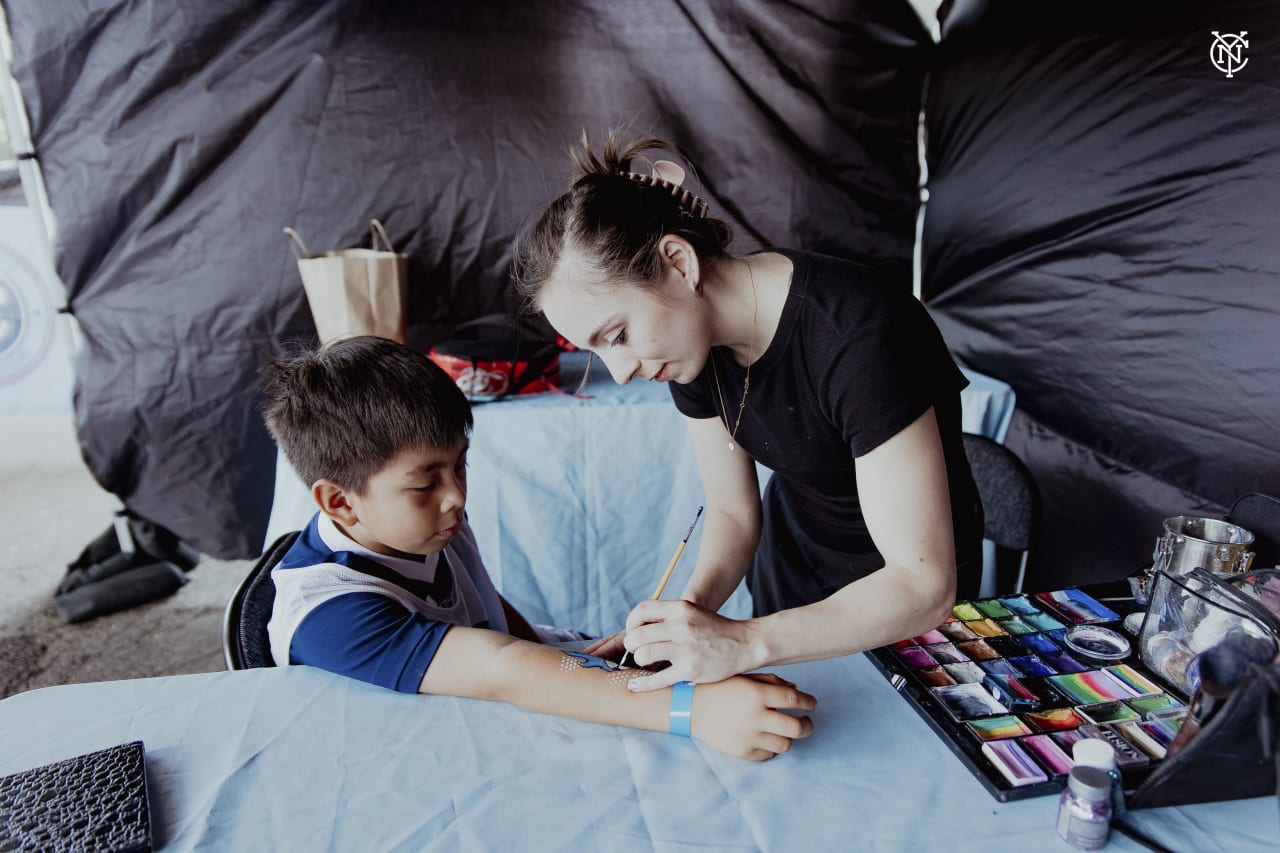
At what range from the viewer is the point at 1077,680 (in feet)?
3.00

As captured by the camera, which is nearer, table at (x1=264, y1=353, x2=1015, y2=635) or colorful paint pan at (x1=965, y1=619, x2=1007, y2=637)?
colorful paint pan at (x1=965, y1=619, x2=1007, y2=637)

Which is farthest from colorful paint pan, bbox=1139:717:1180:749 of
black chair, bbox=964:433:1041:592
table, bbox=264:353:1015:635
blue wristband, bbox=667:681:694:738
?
table, bbox=264:353:1015:635

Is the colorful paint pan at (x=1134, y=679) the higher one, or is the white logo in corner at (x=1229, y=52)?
the white logo in corner at (x=1229, y=52)

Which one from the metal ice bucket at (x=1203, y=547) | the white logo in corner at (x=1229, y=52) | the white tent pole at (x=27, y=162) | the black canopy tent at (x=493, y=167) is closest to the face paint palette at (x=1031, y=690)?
the metal ice bucket at (x=1203, y=547)

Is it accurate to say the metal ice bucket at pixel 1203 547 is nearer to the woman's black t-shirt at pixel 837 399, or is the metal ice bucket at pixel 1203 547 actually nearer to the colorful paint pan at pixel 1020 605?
the colorful paint pan at pixel 1020 605

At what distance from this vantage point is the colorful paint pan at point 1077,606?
1047mm

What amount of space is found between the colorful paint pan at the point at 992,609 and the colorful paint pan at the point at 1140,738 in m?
0.23

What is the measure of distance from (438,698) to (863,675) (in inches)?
20.4

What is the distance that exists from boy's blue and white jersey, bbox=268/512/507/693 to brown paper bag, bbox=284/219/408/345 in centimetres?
120

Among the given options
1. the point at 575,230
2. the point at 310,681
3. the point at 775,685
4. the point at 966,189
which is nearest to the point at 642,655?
the point at 775,685

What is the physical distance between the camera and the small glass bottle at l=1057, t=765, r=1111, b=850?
27.2 inches

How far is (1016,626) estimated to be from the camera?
1027 mm

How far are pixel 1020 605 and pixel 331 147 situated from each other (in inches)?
93.0

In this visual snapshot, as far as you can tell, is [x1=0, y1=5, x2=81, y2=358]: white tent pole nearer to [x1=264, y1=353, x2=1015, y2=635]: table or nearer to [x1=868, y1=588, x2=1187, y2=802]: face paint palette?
[x1=264, y1=353, x2=1015, y2=635]: table
